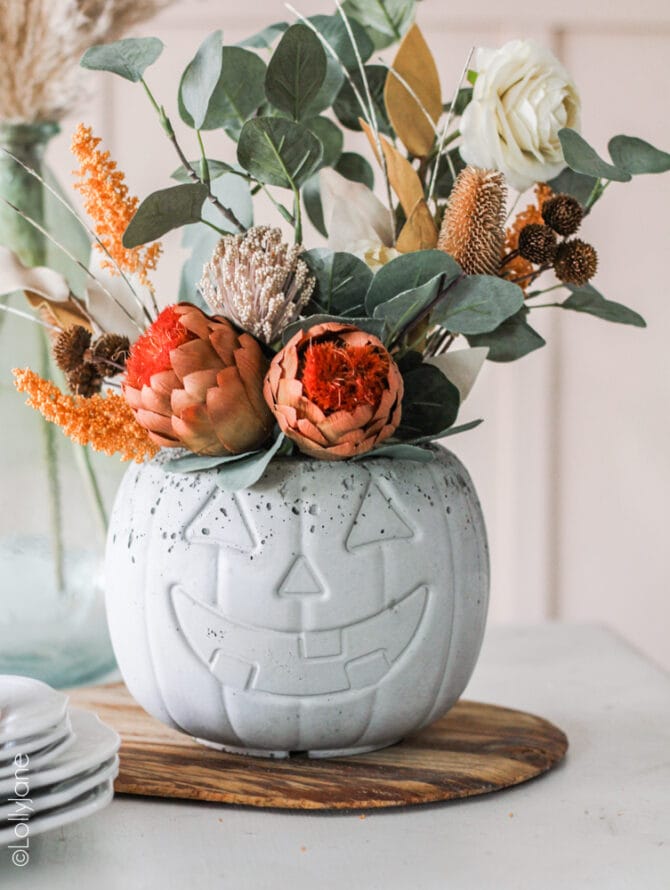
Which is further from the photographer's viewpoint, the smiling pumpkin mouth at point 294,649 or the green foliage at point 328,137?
the green foliage at point 328,137

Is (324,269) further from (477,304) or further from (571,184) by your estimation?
(571,184)

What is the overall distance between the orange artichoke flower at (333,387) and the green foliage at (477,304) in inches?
2.5

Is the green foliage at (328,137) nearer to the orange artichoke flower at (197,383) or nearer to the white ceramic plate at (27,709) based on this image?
the orange artichoke flower at (197,383)

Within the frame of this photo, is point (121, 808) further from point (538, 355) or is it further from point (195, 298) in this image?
point (538, 355)

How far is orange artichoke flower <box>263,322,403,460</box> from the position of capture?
1.65 feet

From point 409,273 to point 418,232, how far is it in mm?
44

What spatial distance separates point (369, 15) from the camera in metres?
0.67

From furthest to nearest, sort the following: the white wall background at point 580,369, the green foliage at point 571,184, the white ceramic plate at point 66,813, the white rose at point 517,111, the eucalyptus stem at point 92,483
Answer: the white wall background at point 580,369
the eucalyptus stem at point 92,483
the green foliage at point 571,184
the white rose at point 517,111
the white ceramic plate at point 66,813

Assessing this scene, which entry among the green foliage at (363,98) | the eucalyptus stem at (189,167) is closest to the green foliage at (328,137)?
the green foliage at (363,98)

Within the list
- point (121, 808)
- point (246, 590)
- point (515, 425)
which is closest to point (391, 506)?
point (246, 590)

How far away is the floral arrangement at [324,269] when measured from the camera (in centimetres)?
53

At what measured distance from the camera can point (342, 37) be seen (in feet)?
2.22

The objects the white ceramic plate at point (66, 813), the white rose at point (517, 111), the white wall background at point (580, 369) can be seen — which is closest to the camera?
the white ceramic plate at point (66, 813)

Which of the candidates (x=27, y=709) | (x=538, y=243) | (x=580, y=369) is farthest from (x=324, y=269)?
(x=580, y=369)
